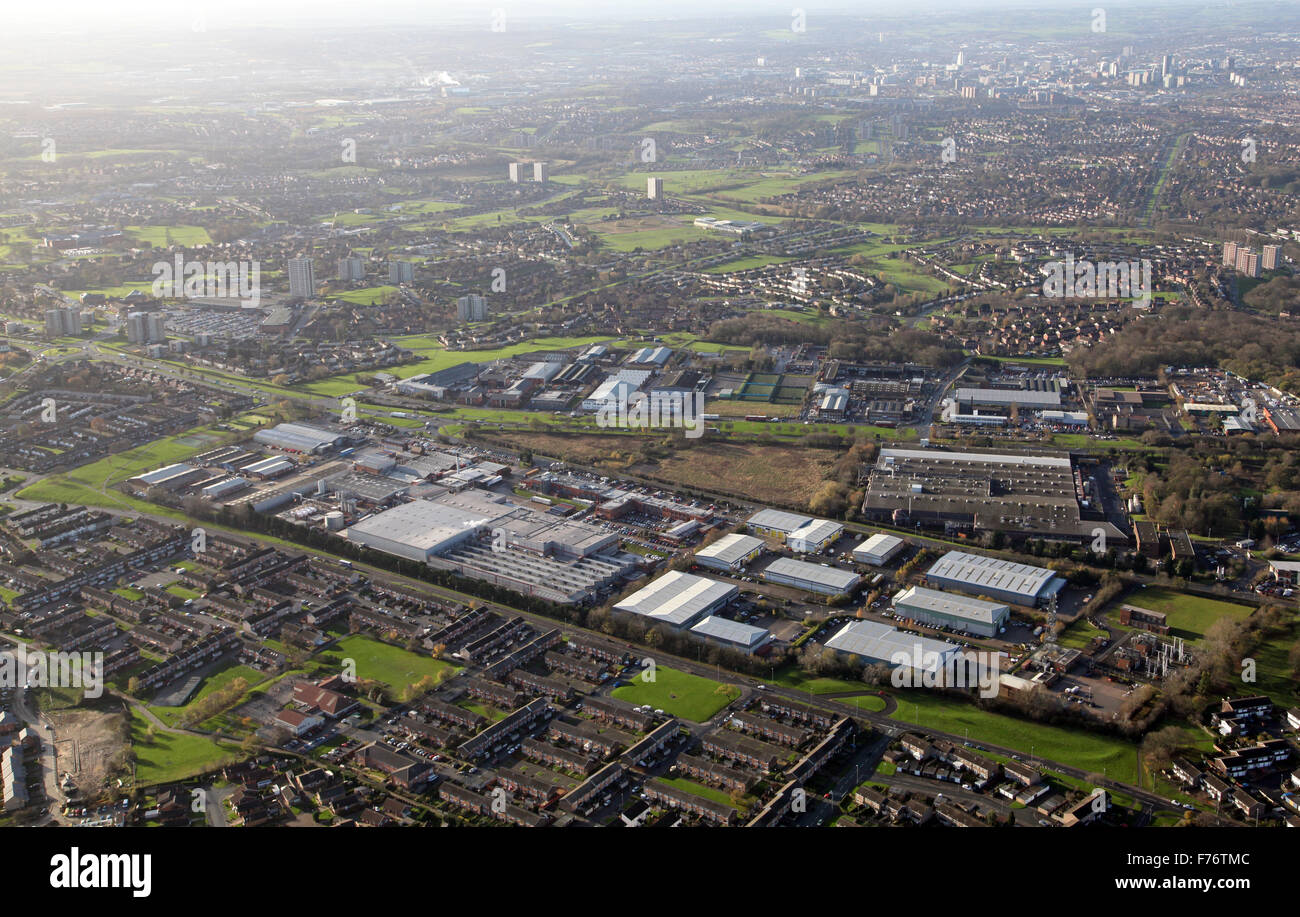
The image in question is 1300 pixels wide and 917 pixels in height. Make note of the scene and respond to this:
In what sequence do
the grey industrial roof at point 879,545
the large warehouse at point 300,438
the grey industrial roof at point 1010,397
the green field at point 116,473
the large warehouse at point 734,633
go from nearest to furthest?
the large warehouse at point 734,633 → the grey industrial roof at point 879,545 → the green field at point 116,473 → the large warehouse at point 300,438 → the grey industrial roof at point 1010,397

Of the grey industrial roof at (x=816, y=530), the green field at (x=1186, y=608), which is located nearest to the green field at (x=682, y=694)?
the grey industrial roof at (x=816, y=530)

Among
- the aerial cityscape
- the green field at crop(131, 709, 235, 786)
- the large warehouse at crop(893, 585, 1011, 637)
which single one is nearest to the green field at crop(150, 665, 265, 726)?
the aerial cityscape

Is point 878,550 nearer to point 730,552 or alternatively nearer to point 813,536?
point 813,536

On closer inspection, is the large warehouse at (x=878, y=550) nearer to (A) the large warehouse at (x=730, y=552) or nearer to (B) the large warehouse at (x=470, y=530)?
(A) the large warehouse at (x=730, y=552)

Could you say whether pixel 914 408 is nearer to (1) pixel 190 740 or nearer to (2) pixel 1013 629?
(2) pixel 1013 629

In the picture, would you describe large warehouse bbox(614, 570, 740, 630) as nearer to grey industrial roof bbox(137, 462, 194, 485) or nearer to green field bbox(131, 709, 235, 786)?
green field bbox(131, 709, 235, 786)
